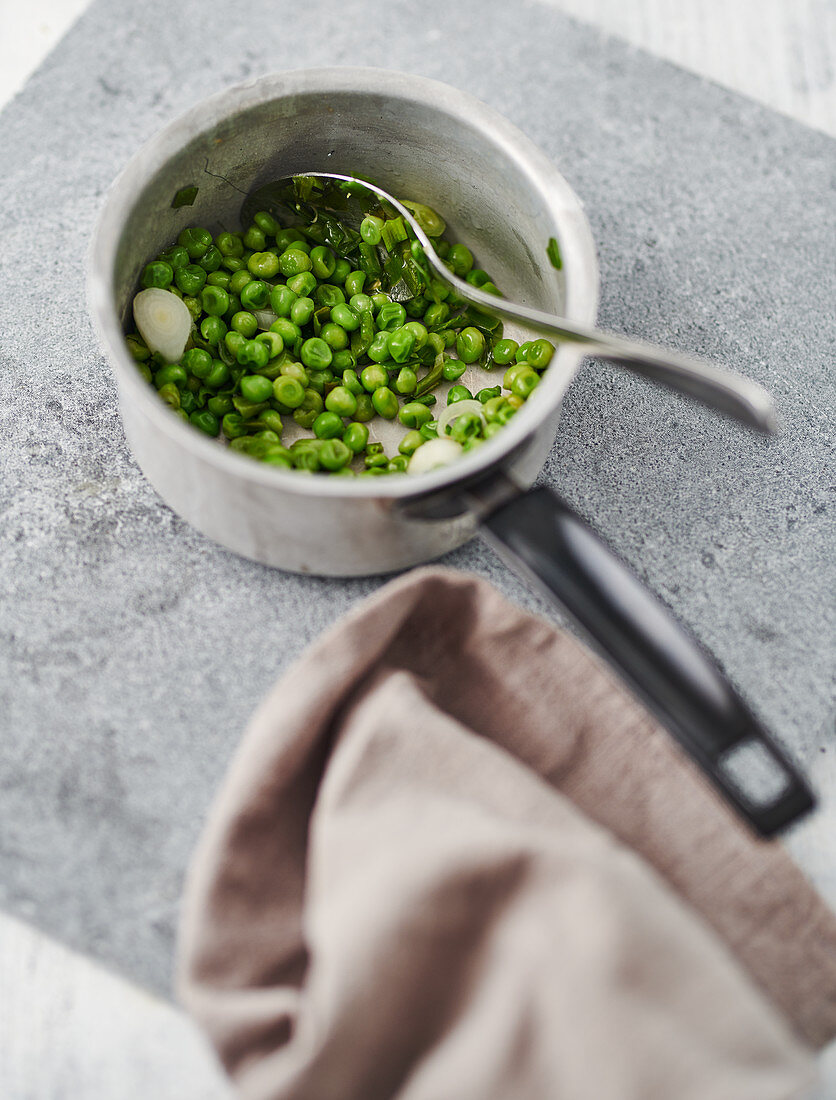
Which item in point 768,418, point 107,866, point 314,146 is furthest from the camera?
point 314,146

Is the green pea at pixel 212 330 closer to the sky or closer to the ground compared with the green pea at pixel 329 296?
closer to the ground

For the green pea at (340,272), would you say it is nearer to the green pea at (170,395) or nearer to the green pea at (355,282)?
the green pea at (355,282)

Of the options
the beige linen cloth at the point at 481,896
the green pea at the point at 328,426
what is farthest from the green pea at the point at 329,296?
the beige linen cloth at the point at 481,896

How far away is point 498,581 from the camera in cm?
70

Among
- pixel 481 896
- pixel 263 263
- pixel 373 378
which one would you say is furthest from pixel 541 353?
pixel 481 896

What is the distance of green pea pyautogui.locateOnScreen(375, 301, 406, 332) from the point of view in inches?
28.4

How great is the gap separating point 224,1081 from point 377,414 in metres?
0.48

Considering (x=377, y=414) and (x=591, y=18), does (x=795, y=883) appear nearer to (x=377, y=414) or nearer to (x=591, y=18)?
(x=377, y=414)

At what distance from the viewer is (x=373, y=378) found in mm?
706

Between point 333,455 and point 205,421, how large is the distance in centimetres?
10

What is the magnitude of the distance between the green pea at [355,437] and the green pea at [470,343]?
0.11 metres

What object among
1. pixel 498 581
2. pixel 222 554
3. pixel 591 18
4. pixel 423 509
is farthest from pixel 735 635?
pixel 591 18

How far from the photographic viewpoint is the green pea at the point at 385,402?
27.5 inches

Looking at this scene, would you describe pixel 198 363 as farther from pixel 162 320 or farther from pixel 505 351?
pixel 505 351
